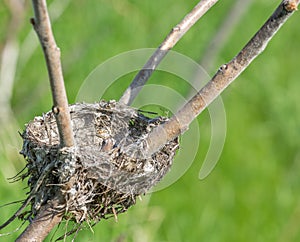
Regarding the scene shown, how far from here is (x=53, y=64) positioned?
167 centimetres

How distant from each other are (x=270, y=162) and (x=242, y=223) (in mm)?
875

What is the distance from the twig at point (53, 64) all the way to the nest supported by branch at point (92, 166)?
19 centimetres

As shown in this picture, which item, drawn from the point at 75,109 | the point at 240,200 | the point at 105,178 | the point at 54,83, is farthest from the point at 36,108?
the point at 54,83

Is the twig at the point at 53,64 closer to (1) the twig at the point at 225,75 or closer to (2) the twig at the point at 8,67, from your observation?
(1) the twig at the point at 225,75

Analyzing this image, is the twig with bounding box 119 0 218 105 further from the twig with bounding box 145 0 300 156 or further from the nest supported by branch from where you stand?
the twig with bounding box 145 0 300 156

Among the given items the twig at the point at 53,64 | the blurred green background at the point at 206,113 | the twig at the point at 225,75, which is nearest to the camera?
the twig at the point at 53,64

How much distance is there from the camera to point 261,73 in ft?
23.8

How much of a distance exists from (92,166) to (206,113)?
4.27 metres

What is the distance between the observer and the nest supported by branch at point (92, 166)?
6.77 ft

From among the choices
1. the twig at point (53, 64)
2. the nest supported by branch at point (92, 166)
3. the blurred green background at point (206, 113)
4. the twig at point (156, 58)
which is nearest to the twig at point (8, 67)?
the blurred green background at point (206, 113)

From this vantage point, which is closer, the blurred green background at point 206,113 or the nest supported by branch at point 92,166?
the nest supported by branch at point 92,166

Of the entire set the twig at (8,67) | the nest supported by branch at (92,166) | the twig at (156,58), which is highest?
the twig at (8,67)

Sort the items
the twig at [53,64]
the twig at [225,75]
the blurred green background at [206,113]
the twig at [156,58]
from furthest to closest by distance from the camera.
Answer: the blurred green background at [206,113]
the twig at [156,58]
the twig at [225,75]
the twig at [53,64]

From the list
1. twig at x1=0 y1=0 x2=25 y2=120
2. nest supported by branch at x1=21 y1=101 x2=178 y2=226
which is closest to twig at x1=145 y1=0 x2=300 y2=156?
nest supported by branch at x1=21 y1=101 x2=178 y2=226
